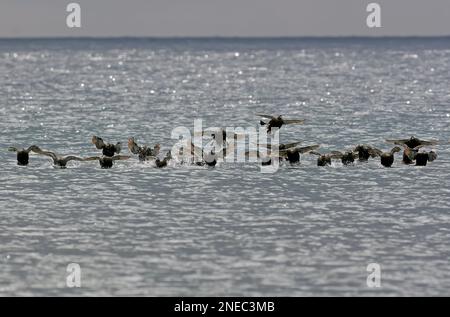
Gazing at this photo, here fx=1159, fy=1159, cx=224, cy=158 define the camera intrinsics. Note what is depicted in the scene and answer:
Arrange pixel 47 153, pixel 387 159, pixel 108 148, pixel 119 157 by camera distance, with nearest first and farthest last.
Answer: pixel 387 159
pixel 47 153
pixel 119 157
pixel 108 148

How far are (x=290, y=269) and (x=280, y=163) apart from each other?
23.3 m

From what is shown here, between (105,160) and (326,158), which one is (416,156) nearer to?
(326,158)

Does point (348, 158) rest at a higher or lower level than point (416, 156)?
lower

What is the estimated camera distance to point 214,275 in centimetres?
3619

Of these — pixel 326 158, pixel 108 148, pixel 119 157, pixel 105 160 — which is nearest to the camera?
pixel 105 160

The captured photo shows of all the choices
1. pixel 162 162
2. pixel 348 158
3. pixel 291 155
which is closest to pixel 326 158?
pixel 348 158

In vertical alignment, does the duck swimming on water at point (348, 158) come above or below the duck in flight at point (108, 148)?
below

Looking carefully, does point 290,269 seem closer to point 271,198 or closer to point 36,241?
point 36,241

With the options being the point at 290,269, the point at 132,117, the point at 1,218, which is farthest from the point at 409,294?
the point at 132,117

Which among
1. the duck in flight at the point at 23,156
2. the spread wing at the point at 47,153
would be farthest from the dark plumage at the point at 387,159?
the duck in flight at the point at 23,156

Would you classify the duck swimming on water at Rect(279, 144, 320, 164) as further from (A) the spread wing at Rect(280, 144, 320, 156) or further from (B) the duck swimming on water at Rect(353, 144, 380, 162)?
(B) the duck swimming on water at Rect(353, 144, 380, 162)

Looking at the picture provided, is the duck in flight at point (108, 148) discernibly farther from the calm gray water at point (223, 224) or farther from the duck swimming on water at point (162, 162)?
the duck swimming on water at point (162, 162)

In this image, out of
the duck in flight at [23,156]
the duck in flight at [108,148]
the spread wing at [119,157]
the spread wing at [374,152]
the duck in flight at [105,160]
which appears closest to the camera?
the duck in flight at [105,160]

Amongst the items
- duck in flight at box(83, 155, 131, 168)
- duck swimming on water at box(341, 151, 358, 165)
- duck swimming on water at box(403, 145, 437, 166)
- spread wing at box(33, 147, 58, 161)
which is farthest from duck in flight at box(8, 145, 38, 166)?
duck swimming on water at box(403, 145, 437, 166)
